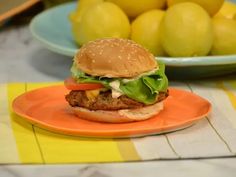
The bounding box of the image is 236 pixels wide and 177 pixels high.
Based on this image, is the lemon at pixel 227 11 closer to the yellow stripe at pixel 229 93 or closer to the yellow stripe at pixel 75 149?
the yellow stripe at pixel 229 93

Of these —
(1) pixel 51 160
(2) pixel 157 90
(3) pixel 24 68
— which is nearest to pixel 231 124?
(2) pixel 157 90

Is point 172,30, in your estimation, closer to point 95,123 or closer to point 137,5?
point 137,5

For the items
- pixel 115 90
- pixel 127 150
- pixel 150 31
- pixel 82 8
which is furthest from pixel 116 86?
pixel 82 8

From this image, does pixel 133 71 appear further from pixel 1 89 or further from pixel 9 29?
pixel 9 29

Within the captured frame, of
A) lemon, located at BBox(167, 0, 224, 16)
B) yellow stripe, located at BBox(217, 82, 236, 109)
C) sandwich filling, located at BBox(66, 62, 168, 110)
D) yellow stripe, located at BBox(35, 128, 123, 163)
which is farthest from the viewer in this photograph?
lemon, located at BBox(167, 0, 224, 16)

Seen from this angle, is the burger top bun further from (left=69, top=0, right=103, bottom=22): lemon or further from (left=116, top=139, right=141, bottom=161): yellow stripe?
(left=69, top=0, right=103, bottom=22): lemon

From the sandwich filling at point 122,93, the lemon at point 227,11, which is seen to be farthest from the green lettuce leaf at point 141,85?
the lemon at point 227,11

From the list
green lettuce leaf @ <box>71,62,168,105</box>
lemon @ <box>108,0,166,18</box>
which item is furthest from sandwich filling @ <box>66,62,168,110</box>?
lemon @ <box>108,0,166,18</box>
